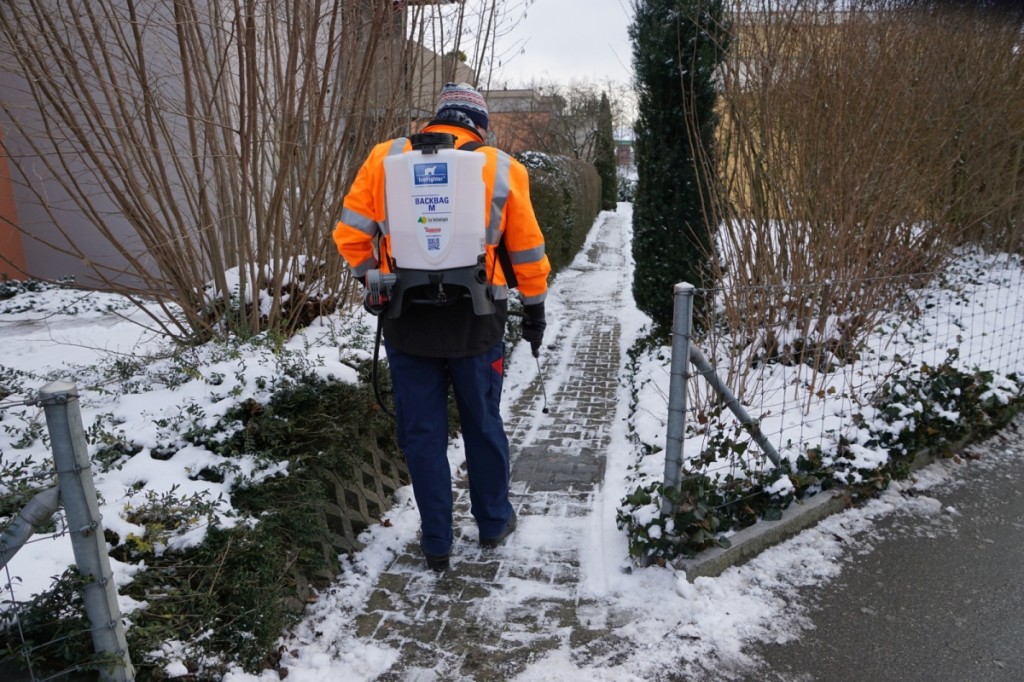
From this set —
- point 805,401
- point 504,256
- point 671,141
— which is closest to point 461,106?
point 504,256

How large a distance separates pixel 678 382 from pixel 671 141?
457 cm

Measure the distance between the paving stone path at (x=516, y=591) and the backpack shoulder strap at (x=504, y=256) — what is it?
1.37m

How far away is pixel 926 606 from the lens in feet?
10.4

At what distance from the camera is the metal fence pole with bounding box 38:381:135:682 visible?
1996 millimetres

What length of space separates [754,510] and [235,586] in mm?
2546

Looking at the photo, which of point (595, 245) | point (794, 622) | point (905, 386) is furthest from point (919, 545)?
point (595, 245)

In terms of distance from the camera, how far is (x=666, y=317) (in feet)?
24.9

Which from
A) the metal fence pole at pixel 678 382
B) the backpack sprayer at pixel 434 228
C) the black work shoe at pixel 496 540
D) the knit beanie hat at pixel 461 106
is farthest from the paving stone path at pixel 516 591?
the knit beanie hat at pixel 461 106

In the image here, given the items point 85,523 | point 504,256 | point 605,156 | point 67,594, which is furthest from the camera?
point 605,156

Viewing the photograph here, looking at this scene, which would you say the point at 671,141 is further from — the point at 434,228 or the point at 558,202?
the point at 558,202

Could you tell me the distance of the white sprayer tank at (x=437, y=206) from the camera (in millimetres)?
3070

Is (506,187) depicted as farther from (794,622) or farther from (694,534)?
(794,622)

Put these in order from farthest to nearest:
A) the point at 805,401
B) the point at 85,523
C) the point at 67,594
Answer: the point at 805,401
the point at 67,594
the point at 85,523

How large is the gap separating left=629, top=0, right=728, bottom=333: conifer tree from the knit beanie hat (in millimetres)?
3597
